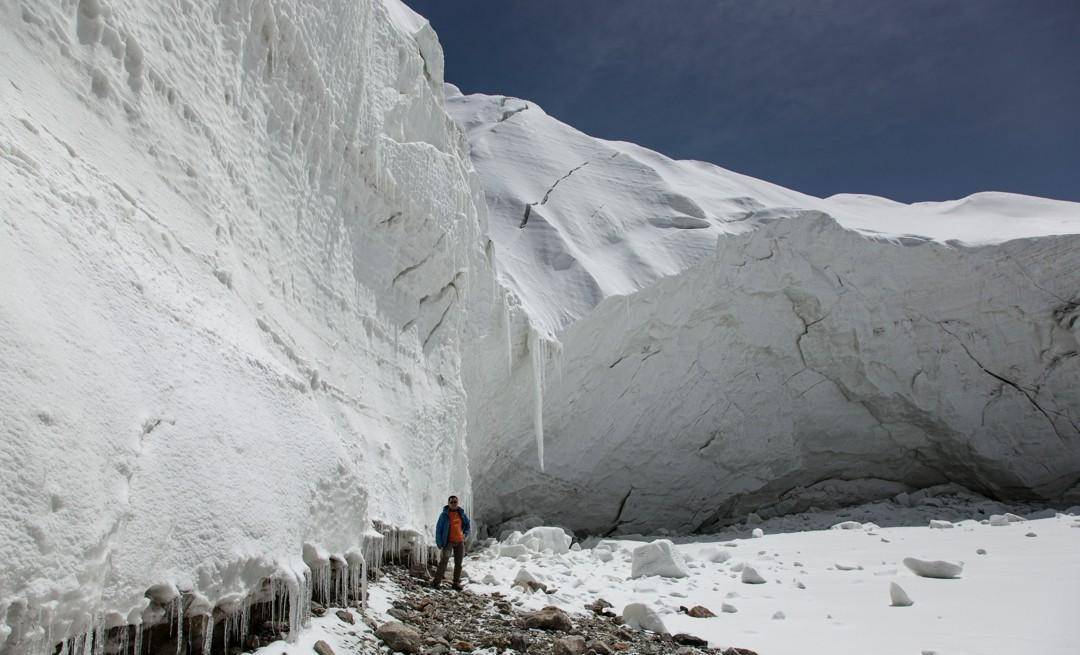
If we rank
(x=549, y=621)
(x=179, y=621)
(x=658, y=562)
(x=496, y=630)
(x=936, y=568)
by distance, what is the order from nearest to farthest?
(x=179, y=621)
(x=496, y=630)
(x=549, y=621)
(x=936, y=568)
(x=658, y=562)

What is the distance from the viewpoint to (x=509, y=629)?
4.67 m

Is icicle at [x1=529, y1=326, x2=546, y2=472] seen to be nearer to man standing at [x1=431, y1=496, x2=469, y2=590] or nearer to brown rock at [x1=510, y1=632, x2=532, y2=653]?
man standing at [x1=431, y1=496, x2=469, y2=590]

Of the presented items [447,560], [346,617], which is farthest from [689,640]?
[447,560]

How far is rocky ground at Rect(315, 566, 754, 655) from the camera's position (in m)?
4.00

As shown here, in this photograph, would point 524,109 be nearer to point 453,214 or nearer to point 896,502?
point 453,214

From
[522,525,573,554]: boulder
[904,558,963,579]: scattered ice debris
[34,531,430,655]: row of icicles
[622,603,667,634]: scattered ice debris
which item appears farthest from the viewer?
[522,525,573,554]: boulder

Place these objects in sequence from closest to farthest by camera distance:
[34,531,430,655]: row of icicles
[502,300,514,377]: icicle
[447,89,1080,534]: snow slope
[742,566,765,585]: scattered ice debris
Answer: [34,531,430,655]: row of icicles < [742,566,765,585]: scattered ice debris < [502,300,514,377]: icicle < [447,89,1080,534]: snow slope

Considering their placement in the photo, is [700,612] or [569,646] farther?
[700,612]

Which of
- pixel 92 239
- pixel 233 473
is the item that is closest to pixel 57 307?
pixel 92 239

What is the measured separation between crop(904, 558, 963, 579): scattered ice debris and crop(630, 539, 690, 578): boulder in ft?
7.15

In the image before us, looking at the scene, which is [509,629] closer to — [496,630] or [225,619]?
[496,630]

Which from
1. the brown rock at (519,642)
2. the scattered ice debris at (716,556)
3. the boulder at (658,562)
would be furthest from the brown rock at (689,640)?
the scattered ice debris at (716,556)

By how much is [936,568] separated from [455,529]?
4.33 metres

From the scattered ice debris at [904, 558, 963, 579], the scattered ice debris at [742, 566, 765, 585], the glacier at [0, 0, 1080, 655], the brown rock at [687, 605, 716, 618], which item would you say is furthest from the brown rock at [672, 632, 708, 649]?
the scattered ice debris at [904, 558, 963, 579]
